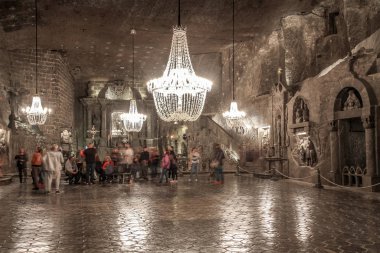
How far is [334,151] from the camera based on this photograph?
38.6 ft

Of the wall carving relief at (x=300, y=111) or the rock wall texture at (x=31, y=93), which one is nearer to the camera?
the wall carving relief at (x=300, y=111)

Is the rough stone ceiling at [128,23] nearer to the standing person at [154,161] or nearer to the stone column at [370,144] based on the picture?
the standing person at [154,161]

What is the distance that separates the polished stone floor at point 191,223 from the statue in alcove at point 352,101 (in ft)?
8.92

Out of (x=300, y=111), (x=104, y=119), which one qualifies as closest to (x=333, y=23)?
(x=300, y=111)

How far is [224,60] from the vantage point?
74.2 feet

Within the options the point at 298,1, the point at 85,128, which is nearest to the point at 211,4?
the point at 298,1

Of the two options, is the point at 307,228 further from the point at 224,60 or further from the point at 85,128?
the point at 85,128

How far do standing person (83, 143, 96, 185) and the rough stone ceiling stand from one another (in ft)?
17.2

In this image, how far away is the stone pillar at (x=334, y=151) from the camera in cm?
1163

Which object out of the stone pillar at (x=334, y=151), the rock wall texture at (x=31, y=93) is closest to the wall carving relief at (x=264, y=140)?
the stone pillar at (x=334, y=151)

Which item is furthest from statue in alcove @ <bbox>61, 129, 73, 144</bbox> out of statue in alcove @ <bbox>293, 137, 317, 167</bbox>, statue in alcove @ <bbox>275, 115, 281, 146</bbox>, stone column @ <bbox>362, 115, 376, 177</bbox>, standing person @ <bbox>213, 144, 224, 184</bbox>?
stone column @ <bbox>362, 115, 376, 177</bbox>

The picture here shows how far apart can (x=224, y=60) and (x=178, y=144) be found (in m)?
5.32

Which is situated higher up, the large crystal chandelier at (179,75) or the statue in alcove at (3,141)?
the large crystal chandelier at (179,75)

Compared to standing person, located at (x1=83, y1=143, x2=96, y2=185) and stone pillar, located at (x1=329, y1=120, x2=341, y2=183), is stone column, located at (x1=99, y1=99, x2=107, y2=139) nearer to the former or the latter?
standing person, located at (x1=83, y1=143, x2=96, y2=185)
